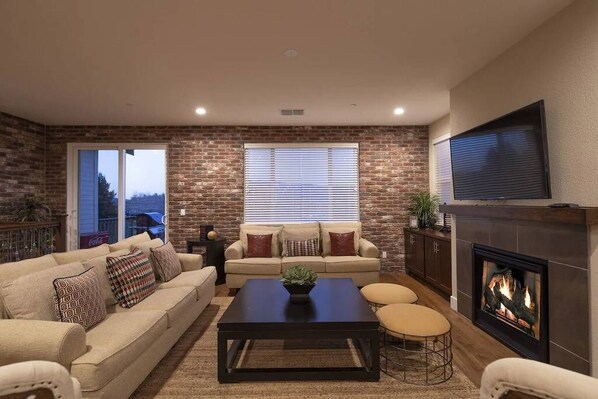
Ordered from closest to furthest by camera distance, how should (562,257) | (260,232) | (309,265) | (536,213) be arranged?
(562,257)
(536,213)
(309,265)
(260,232)

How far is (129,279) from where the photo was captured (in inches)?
106

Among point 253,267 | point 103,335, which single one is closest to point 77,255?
point 103,335

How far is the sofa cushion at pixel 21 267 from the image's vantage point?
2004mm

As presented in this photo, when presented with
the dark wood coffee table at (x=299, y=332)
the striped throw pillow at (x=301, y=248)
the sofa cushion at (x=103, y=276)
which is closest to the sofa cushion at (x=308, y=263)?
the striped throw pillow at (x=301, y=248)

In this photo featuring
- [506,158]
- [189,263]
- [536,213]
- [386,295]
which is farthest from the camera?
[189,263]

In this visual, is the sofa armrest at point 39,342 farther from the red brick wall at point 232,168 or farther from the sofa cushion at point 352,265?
the red brick wall at point 232,168

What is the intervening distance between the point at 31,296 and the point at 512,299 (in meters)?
3.86

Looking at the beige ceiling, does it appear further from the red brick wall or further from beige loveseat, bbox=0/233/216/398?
beige loveseat, bbox=0/233/216/398

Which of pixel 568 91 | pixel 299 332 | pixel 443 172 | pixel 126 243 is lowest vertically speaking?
pixel 299 332

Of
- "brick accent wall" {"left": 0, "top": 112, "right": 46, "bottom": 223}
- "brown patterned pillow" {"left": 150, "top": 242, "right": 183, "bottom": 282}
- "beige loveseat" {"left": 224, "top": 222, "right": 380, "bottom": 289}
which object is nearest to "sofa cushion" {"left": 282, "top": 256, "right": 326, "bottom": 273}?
"beige loveseat" {"left": 224, "top": 222, "right": 380, "bottom": 289}

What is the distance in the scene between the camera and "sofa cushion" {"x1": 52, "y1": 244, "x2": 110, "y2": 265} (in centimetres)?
249

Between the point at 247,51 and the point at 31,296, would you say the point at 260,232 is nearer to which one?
the point at 247,51

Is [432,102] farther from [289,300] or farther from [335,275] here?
[289,300]

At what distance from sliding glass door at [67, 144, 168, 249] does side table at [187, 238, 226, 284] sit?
0.87m
